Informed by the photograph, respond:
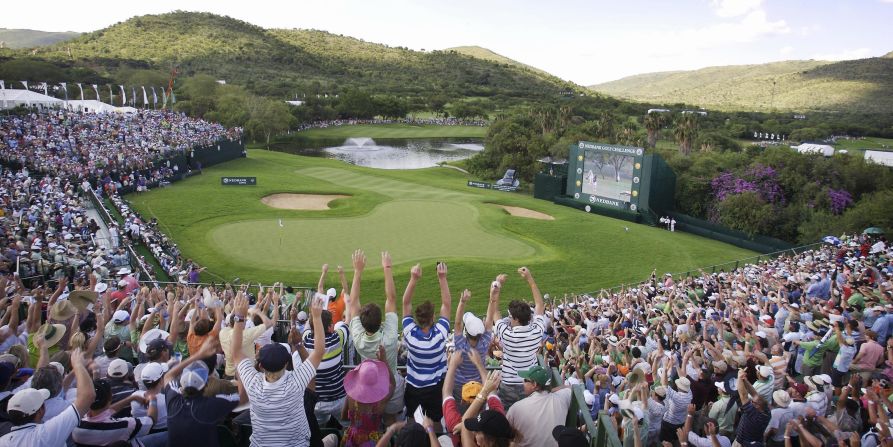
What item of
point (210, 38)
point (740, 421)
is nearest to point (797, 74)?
point (210, 38)

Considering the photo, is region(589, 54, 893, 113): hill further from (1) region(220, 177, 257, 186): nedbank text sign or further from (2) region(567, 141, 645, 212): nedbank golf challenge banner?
(1) region(220, 177, 257, 186): nedbank text sign

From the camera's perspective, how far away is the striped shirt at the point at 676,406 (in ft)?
24.1

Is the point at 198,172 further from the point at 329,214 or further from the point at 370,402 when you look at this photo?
the point at 370,402

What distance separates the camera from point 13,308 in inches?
324

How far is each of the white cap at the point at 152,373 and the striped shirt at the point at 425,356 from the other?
93.2 inches

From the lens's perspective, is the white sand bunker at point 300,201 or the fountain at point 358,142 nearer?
the white sand bunker at point 300,201

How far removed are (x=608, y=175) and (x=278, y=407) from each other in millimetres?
34021

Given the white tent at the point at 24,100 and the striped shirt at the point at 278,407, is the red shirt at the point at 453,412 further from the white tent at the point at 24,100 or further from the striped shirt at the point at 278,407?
the white tent at the point at 24,100

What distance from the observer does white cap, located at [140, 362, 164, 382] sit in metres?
5.43

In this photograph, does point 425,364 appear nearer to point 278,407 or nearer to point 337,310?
point 278,407

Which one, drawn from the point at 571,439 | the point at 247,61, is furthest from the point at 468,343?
the point at 247,61

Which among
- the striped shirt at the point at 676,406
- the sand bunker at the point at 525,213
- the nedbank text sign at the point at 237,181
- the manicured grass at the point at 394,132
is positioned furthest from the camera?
the manicured grass at the point at 394,132

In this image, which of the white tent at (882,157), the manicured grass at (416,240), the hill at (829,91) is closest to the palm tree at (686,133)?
the white tent at (882,157)

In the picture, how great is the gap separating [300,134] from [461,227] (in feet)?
195
